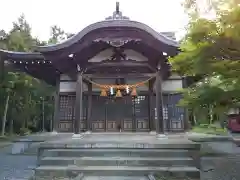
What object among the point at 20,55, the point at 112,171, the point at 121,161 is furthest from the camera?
the point at 20,55

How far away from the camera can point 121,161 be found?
629cm

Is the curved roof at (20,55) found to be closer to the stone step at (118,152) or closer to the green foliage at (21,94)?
the green foliage at (21,94)

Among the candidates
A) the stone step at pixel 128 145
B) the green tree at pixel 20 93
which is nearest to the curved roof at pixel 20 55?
the green tree at pixel 20 93

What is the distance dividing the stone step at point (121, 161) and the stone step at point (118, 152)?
0.18 meters

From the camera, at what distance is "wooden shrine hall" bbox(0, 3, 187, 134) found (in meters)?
8.37

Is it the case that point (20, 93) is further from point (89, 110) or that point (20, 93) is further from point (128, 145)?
point (128, 145)

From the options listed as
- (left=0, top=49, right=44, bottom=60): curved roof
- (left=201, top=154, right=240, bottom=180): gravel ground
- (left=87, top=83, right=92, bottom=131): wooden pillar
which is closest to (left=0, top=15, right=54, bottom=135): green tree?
(left=0, top=49, right=44, bottom=60): curved roof

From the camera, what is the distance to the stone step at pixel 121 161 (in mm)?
6242

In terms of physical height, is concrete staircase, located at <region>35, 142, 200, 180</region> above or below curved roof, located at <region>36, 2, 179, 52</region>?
below

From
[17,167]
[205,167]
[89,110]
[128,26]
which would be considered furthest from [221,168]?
[89,110]

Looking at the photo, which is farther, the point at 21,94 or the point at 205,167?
the point at 21,94

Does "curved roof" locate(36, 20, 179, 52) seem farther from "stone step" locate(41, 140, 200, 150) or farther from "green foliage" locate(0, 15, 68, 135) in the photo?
"green foliage" locate(0, 15, 68, 135)

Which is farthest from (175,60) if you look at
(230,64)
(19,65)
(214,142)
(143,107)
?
(19,65)

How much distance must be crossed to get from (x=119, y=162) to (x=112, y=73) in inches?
180
